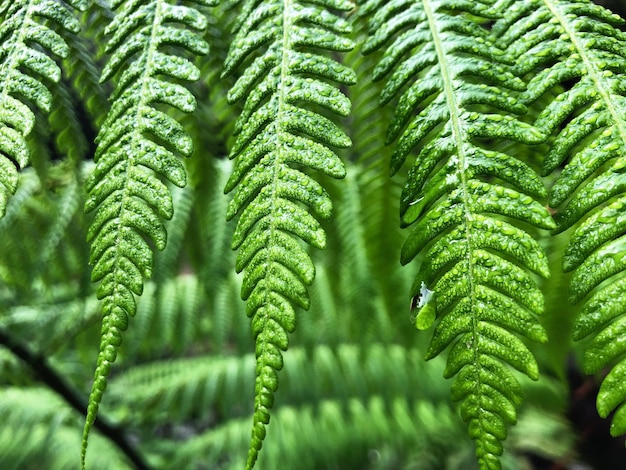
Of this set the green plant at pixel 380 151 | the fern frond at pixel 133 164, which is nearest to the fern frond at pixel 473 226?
the green plant at pixel 380 151

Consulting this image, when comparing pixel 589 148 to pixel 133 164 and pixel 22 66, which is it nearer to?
pixel 133 164

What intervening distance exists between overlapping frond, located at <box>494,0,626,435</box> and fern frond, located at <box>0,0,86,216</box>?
65cm

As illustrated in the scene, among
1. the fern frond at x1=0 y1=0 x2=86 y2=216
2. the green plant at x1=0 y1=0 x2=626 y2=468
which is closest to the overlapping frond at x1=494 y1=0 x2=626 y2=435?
the green plant at x1=0 y1=0 x2=626 y2=468

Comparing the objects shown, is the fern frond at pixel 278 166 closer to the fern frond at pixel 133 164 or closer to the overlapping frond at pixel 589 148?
the fern frond at pixel 133 164

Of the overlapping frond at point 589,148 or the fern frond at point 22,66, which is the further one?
the fern frond at point 22,66

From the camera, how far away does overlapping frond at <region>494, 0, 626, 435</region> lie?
0.48 m

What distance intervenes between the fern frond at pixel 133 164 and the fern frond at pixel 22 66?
0.08 meters

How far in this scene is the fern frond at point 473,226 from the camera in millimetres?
501

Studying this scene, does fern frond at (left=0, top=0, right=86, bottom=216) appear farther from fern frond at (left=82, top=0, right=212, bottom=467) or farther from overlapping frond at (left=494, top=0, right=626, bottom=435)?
overlapping frond at (left=494, top=0, right=626, bottom=435)

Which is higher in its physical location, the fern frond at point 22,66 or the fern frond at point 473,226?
the fern frond at point 22,66

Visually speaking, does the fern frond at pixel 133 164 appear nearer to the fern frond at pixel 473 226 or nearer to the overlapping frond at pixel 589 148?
the fern frond at pixel 473 226

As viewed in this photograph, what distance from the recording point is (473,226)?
0.54 m

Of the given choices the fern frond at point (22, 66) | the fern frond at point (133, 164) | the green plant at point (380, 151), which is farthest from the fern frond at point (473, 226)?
the fern frond at point (22, 66)

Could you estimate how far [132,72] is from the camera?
69 cm
